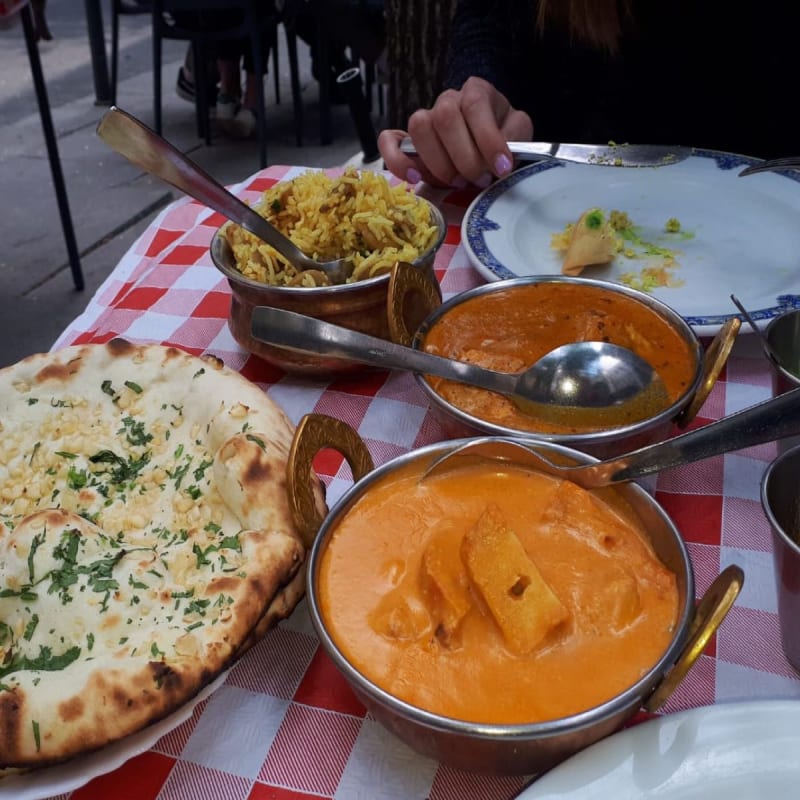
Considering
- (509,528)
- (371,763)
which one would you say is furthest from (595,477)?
(371,763)

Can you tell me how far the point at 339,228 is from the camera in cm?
152

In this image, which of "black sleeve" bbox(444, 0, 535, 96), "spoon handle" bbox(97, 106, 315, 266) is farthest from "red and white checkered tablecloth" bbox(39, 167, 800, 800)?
"black sleeve" bbox(444, 0, 535, 96)

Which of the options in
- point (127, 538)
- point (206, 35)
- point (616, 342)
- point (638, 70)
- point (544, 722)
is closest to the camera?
point (544, 722)

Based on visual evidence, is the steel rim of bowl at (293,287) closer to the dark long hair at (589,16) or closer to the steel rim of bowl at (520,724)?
the steel rim of bowl at (520,724)

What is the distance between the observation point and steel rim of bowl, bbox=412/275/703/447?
41.4 inches

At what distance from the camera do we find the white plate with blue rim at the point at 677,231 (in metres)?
1.62

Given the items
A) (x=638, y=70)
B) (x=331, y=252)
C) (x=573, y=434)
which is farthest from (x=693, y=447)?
(x=638, y=70)

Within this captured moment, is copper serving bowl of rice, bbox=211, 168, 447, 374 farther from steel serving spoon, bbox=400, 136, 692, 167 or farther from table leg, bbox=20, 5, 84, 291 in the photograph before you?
table leg, bbox=20, 5, 84, 291

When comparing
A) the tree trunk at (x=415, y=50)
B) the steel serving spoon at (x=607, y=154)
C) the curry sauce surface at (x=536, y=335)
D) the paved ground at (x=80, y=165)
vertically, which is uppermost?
the steel serving spoon at (x=607, y=154)

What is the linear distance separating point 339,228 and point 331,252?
48 mm

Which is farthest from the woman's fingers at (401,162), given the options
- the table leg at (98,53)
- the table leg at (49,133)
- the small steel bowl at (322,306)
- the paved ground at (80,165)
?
the table leg at (98,53)

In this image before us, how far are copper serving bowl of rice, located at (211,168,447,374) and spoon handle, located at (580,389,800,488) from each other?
1.82 feet

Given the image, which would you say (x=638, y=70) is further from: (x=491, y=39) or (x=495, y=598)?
(x=495, y=598)

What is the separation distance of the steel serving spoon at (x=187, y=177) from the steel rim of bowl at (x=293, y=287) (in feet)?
0.27
